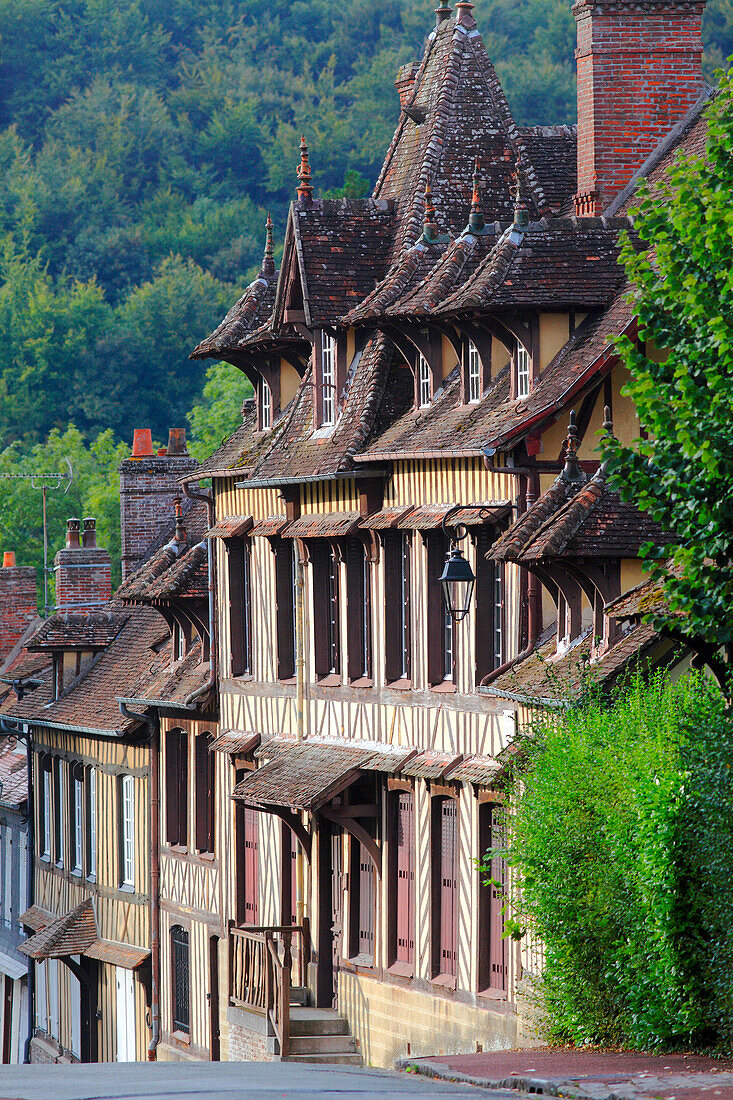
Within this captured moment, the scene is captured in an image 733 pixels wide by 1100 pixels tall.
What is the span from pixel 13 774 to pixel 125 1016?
8.61 metres

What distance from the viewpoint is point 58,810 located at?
35906 millimetres

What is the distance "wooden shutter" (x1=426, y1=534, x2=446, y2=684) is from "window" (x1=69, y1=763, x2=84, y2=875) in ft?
44.6

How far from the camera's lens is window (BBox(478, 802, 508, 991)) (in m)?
20.4

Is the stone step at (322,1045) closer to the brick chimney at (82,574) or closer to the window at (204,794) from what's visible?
the window at (204,794)

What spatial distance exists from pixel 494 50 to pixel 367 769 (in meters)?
75.4

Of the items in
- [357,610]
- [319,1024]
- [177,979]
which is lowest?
[177,979]

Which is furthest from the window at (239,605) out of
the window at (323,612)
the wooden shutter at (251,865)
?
the window at (323,612)

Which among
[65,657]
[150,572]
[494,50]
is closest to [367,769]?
[150,572]

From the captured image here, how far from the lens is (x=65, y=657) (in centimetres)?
3550

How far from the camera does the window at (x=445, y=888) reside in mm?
21422

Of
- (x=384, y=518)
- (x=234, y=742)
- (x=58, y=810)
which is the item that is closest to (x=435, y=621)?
(x=384, y=518)

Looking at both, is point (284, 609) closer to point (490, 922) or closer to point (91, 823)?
point (490, 922)

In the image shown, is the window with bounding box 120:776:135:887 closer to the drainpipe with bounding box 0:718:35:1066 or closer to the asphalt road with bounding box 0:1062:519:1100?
the drainpipe with bounding box 0:718:35:1066

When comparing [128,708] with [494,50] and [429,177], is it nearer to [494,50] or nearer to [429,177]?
[429,177]
